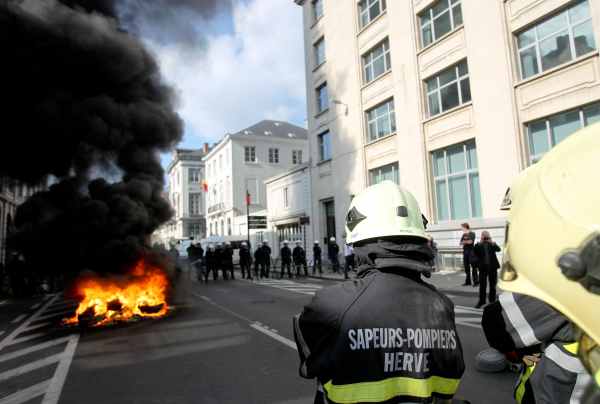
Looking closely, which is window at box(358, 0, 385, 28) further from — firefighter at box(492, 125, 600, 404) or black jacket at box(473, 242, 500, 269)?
firefighter at box(492, 125, 600, 404)

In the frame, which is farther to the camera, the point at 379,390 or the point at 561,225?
the point at 379,390

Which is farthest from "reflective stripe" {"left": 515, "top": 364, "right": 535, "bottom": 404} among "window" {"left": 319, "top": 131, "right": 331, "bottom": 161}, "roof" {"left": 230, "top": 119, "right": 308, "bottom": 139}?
"roof" {"left": 230, "top": 119, "right": 308, "bottom": 139}

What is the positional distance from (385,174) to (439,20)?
22.1 ft

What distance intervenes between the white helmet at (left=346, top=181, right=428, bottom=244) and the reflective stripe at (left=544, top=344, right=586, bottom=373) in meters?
0.57

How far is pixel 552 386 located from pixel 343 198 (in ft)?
64.8

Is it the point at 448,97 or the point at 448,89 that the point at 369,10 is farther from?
the point at 448,97

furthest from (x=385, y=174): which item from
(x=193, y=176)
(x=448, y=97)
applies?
(x=193, y=176)

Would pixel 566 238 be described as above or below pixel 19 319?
above

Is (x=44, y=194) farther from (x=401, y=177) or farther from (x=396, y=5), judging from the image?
(x=396, y=5)

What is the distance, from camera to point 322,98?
2362 centimetres

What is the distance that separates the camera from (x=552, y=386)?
1.25 metres

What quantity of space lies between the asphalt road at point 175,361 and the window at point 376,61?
1303 centimetres

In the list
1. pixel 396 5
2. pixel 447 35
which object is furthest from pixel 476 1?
pixel 396 5

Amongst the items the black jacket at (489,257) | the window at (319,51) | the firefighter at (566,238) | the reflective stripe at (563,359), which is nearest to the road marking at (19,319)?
the black jacket at (489,257)
